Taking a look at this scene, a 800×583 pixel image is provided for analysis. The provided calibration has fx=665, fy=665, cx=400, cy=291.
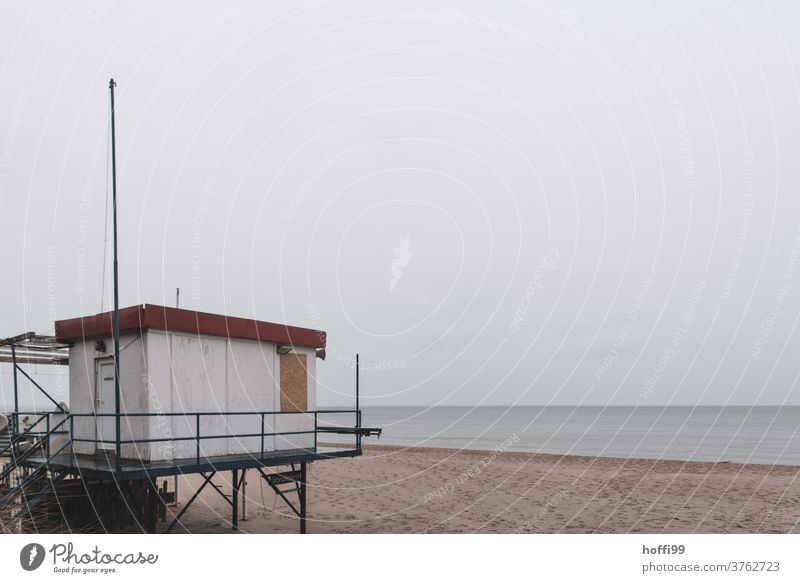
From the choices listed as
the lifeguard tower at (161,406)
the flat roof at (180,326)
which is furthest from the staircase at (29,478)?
the flat roof at (180,326)

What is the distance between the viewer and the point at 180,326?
14016mm

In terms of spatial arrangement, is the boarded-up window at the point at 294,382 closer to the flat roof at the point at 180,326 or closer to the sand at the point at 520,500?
the flat roof at the point at 180,326

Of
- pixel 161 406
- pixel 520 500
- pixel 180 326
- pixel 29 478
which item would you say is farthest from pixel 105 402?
pixel 520 500

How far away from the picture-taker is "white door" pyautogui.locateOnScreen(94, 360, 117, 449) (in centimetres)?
1436

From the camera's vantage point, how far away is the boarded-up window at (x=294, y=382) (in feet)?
54.4

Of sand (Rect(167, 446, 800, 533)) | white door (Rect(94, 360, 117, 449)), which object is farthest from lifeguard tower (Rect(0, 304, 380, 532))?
sand (Rect(167, 446, 800, 533))

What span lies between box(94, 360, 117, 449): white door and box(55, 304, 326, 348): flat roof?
2.56 ft

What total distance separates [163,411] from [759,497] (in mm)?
22528
